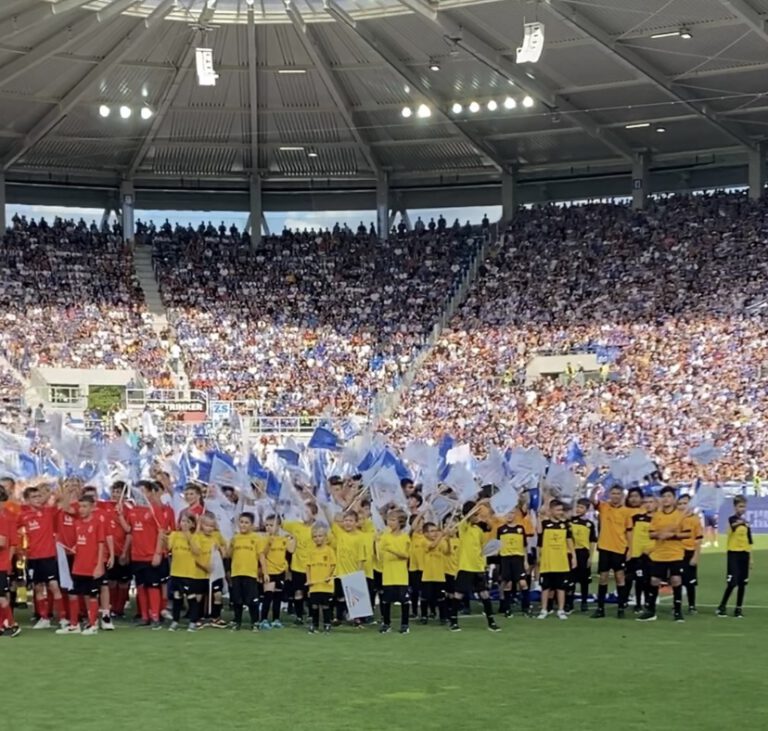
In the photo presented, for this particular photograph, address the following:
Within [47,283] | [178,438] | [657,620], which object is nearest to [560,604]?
[657,620]

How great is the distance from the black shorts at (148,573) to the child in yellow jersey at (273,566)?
124cm

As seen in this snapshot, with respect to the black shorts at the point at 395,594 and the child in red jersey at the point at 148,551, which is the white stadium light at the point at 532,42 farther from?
the black shorts at the point at 395,594

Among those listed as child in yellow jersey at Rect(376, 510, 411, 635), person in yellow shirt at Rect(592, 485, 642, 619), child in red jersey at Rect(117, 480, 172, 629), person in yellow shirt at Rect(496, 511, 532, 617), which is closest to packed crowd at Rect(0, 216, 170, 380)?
child in red jersey at Rect(117, 480, 172, 629)

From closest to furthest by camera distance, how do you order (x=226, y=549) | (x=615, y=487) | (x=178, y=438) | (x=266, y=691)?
(x=266, y=691) → (x=226, y=549) → (x=615, y=487) → (x=178, y=438)

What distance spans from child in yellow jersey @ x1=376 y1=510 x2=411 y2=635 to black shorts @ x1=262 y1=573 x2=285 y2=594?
4.59ft

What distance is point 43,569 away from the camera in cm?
1680

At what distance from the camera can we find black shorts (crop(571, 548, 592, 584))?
61.2 ft

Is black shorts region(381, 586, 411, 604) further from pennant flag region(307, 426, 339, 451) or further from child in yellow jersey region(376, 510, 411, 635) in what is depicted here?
pennant flag region(307, 426, 339, 451)

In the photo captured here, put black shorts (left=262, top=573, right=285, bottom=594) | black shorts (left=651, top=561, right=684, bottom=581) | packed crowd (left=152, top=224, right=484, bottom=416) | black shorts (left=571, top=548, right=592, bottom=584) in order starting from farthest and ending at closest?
packed crowd (left=152, top=224, right=484, bottom=416)
black shorts (left=571, top=548, right=592, bottom=584)
black shorts (left=651, top=561, right=684, bottom=581)
black shorts (left=262, top=573, right=285, bottom=594)

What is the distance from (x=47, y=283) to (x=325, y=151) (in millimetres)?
9515

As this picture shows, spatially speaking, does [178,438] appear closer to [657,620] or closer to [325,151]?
[325,151]

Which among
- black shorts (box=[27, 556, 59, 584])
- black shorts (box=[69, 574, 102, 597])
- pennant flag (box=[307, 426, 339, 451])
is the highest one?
pennant flag (box=[307, 426, 339, 451])

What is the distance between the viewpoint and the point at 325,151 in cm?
4678

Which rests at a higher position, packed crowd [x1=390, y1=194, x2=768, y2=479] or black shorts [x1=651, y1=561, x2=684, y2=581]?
packed crowd [x1=390, y1=194, x2=768, y2=479]
